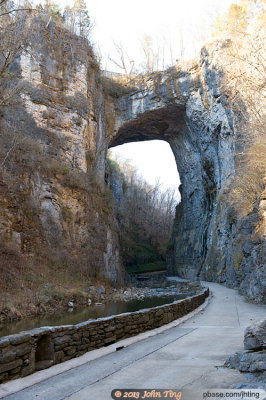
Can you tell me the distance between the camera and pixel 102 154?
33.4m

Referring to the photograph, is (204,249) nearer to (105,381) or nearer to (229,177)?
(229,177)

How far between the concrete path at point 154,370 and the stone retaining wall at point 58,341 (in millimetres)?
354

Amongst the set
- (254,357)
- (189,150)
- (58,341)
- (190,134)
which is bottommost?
(58,341)

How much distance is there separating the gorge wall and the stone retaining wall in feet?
26.4

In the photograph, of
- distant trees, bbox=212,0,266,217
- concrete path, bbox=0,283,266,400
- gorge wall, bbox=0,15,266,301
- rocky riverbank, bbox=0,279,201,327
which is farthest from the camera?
gorge wall, bbox=0,15,266,301

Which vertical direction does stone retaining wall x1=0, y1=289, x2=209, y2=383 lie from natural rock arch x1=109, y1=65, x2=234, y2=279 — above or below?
Answer: below

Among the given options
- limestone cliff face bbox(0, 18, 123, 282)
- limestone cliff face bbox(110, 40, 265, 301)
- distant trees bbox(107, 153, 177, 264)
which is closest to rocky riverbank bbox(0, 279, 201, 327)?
limestone cliff face bbox(0, 18, 123, 282)

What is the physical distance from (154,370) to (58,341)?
5.38ft

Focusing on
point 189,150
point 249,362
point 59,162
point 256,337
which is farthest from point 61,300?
point 189,150

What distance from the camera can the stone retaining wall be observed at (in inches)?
179

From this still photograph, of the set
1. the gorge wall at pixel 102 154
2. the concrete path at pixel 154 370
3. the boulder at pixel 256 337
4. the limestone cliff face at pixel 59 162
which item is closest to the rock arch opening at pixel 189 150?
the gorge wall at pixel 102 154

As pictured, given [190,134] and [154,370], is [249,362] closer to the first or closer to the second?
[154,370]

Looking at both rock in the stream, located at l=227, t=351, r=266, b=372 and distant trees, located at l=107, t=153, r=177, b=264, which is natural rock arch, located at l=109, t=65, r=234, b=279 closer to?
distant trees, located at l=107, t=153, r=177, b=264

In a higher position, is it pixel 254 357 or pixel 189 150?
pixel 189 150
